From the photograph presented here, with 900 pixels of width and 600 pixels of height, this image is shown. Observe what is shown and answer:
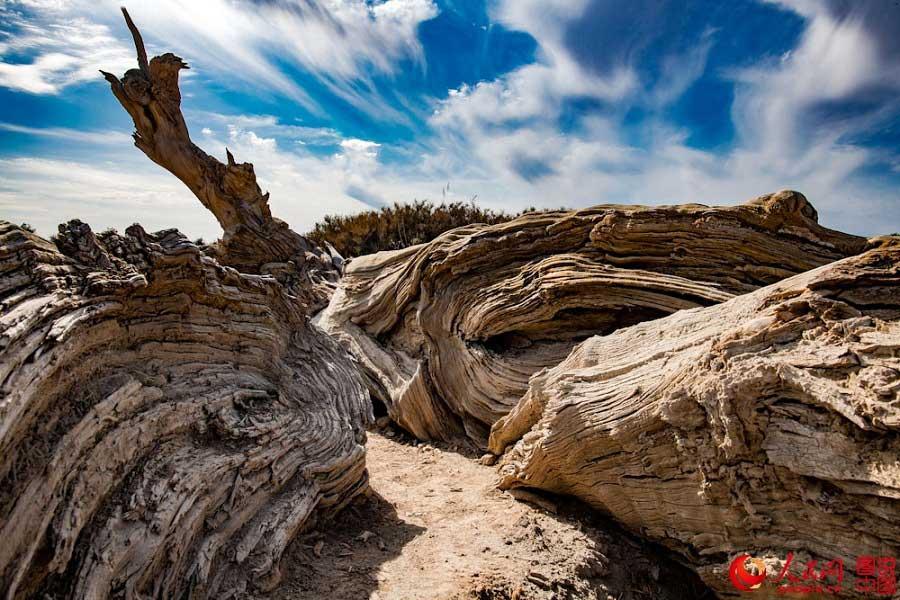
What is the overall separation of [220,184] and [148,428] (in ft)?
29.8

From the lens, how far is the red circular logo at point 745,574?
11.6 feet

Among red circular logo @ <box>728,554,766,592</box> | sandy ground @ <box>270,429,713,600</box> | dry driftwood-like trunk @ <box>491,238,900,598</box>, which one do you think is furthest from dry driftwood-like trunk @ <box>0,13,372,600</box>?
red circular logo @ <box>728,554,766,592</box>

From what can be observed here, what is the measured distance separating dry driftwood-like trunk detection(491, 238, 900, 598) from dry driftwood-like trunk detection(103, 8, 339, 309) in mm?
7328

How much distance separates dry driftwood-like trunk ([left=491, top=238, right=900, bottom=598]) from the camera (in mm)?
3090

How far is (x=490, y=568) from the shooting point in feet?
12.2

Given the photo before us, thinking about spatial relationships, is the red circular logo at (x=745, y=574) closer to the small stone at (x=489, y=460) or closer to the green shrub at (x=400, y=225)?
the small stone at (x=489, y=460)

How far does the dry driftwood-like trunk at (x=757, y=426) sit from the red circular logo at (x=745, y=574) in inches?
1.7

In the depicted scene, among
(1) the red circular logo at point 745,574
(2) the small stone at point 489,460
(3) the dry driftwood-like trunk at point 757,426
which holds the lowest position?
(2) the small stone at point 489,460

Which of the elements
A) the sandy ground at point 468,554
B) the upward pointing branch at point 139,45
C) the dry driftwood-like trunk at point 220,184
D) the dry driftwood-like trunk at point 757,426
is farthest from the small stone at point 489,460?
the upward pointing branch at point 139,45

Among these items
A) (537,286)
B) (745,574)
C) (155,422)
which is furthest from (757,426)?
(155,422)

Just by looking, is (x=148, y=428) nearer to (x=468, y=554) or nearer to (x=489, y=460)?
(x=468, y=554)

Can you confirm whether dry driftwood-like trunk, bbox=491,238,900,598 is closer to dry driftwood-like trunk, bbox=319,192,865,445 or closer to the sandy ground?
the sandy ground

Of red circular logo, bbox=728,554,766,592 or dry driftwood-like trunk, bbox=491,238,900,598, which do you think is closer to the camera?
dry driftwood-like trunk, bbox=491,238,900,598

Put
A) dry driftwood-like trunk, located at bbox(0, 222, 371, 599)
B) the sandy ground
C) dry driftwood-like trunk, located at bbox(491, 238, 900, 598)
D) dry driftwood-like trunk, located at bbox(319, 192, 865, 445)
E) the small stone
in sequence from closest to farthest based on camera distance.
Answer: dry driftwood-like trunk, located at bbox(0, 222, 371, 599)
dry driftwood-like trunk, located at bbox(491, 238, 900, 598)
the sandy ground
dry driftwood-like trunk, located at bbox(319, 192, 865, 445)
the small stone
